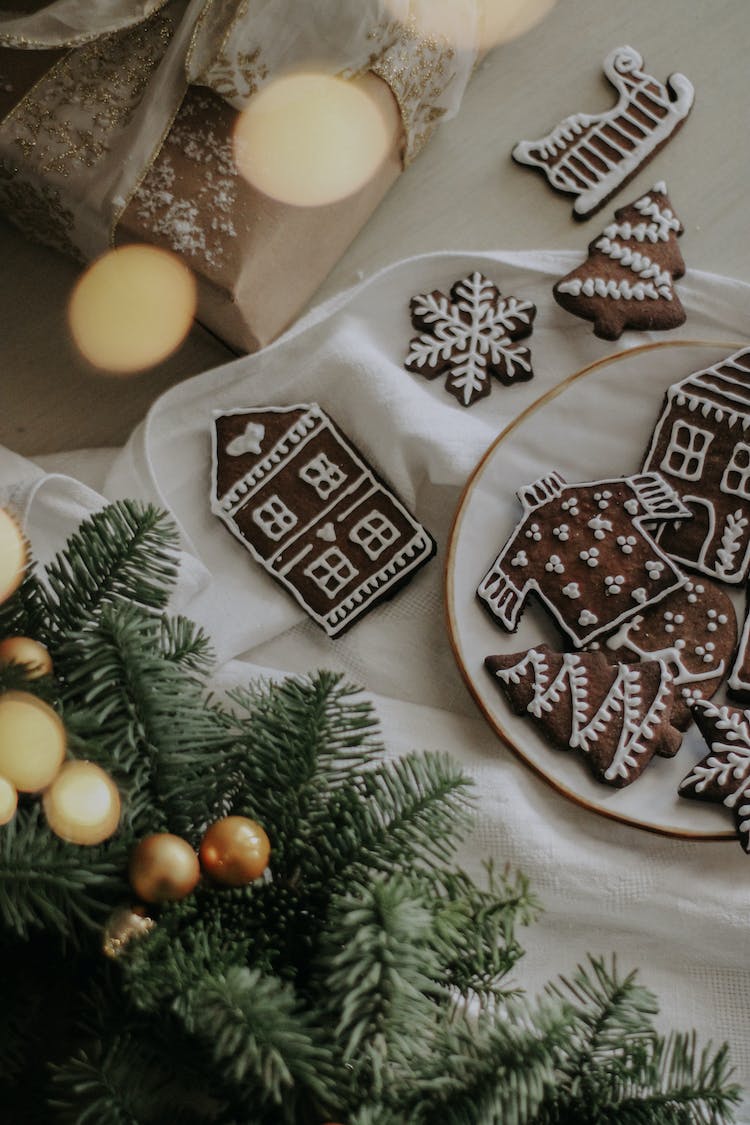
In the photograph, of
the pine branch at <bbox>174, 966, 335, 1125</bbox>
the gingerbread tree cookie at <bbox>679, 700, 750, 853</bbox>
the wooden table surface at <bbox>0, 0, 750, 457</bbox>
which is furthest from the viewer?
the wooden table surface at <bbox>0, 0, 750, 457</bbox>

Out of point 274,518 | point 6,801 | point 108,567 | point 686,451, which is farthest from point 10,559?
point 686,451

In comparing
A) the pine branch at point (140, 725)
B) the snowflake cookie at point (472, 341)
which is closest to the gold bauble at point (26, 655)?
the pine branch at point (140, 725)

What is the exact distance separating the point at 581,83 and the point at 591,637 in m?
0.80

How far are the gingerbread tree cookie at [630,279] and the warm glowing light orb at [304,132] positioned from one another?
298 mm

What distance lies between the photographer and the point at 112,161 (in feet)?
3.38

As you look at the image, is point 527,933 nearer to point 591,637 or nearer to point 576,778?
point 576,778

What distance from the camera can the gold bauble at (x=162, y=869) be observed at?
0.47 m

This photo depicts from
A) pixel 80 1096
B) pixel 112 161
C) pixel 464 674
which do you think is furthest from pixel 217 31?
pixel 80 1096

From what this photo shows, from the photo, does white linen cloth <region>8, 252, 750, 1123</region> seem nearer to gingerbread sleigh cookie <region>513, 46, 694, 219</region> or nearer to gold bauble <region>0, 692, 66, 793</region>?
gingerbread sleigh cookie <region>513, 46, 694, 219</region>

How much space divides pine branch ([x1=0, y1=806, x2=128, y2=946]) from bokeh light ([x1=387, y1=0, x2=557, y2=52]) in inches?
35.3

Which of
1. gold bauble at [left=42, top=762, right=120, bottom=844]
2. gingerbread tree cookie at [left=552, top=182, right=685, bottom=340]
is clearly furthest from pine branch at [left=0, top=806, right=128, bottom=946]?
gingerbread tree cookie at [left=552, top=182, right=685, bottom=340]

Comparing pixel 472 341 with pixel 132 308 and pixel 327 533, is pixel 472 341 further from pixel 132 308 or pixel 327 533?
pixel 132 308

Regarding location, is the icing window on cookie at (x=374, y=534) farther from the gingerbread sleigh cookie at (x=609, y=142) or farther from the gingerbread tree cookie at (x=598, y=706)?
the gingerbread sleigh cookie at (x=609, y=142)

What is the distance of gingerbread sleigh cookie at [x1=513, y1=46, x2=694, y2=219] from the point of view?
A: 4.06 feet
